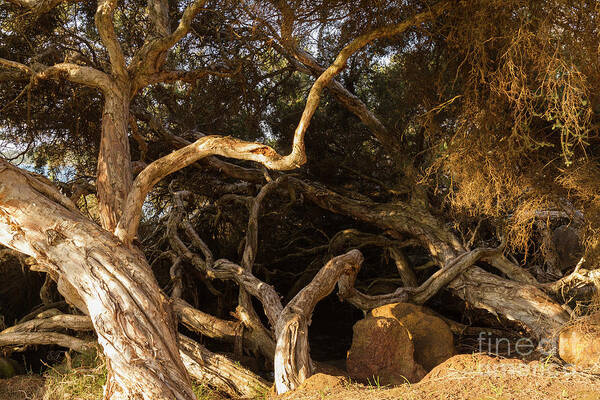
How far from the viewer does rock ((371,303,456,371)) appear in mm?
4945

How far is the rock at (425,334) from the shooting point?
195 inches

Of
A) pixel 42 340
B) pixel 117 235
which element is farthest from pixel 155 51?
pixel 42 340

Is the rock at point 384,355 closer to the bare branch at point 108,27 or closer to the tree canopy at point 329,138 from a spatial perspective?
the tree canopy at point 329,138

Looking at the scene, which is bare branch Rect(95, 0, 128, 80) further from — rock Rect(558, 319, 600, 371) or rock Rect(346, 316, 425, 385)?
rock Rect(558, 319, 600, 371)

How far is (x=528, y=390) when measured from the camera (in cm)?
287

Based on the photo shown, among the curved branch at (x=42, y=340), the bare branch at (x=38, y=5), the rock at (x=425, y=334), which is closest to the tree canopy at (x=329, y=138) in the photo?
the bare branch at (x=38, y=5)

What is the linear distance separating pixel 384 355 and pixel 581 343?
1805 mm

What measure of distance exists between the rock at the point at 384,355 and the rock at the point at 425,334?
403mm

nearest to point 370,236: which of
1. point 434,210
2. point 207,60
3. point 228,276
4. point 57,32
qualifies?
point 434,210

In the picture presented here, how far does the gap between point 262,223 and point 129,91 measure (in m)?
3.75

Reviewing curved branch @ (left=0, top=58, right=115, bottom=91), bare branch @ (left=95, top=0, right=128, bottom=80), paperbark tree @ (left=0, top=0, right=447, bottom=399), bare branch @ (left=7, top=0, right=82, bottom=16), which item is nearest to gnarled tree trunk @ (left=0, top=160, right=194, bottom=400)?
paperbark tree @ (left=0, top=0, right=447, bottom=399)

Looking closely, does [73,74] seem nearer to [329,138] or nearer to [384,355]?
[384,355]

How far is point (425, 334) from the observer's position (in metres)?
5.06

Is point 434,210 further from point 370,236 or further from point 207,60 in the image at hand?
point 207,60
